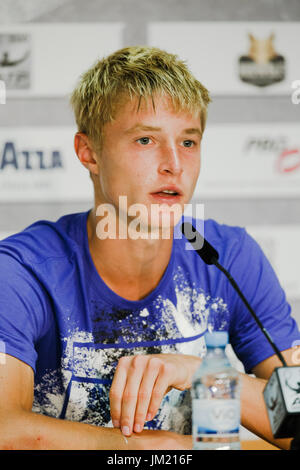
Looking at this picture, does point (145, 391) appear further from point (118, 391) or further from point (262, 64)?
point (262, 64)

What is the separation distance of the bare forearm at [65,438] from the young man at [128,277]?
11 cm

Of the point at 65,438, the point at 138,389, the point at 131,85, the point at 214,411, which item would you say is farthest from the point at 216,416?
the point at 131,85

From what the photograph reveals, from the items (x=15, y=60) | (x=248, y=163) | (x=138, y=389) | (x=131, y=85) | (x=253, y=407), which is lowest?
(x=253, y=407)

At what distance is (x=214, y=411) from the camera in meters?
0.65

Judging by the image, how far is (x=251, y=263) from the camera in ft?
3.84

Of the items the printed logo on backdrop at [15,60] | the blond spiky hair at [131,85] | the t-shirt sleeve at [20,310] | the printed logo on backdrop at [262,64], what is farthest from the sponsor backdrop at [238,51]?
the t-shirt sleeve at [20,310]

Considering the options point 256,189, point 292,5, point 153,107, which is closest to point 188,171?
point 153,107

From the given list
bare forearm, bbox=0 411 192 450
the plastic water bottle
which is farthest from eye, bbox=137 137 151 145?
bare forearm, bbox=0 411 192 450

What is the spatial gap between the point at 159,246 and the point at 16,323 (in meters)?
0.36

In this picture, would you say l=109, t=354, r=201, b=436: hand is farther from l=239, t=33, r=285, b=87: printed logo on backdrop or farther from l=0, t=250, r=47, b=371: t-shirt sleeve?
l=239, t=33, r=285, b=87: printed logo on backdrop

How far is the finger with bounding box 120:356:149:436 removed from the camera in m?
0.69

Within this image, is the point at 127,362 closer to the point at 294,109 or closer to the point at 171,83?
the point at 171,83

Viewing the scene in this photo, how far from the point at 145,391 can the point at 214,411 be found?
0.33ft

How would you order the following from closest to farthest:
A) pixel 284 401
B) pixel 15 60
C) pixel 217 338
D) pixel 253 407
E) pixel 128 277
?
pixel 284 401 → pixel 217 338 → pixel 253 407 → pixel 128 277 → pixel 15 60
